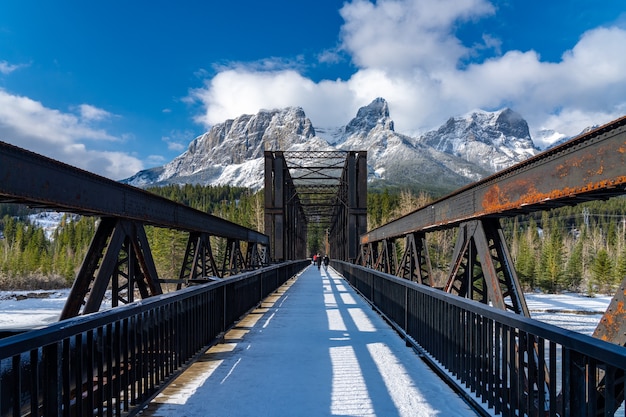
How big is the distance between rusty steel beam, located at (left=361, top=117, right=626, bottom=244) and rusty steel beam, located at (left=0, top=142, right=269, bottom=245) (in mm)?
5350

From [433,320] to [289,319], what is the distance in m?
4.54

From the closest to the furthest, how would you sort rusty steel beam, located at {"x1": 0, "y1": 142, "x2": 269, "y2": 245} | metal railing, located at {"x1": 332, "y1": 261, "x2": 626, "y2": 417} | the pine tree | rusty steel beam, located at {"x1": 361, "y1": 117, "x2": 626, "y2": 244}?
metal railing, located at {"x1": 332, "y1": 261, "x2": 626, "y2": 417} < rusty steel beam, located at {"x1": 361, "y1": 117, "x2": 626, "y2": 244} < rusty steel beam, located at {"x1": 0, "y1": 142, "x2": 269, "y2": 245} < the pine tree

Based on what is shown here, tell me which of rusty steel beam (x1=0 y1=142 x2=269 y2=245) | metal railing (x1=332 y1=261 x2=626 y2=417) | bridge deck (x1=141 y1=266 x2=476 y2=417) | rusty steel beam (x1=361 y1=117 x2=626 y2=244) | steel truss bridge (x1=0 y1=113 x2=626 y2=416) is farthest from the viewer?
rusty steel beam (x1=0 y1=142 x2=269 y2=245)

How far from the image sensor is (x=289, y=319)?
9.55m

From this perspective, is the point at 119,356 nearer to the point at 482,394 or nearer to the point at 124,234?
the point at 482,394

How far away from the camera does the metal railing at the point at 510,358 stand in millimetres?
2414

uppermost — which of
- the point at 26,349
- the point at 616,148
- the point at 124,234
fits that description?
the point at 616,148

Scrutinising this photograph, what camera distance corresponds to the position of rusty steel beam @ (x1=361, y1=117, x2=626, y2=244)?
3453 millimetres

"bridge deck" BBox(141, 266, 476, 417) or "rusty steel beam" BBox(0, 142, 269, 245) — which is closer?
"bridge deck" BBox(141, 266, 476, 417)

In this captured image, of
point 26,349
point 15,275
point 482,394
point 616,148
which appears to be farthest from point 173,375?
point 15,275

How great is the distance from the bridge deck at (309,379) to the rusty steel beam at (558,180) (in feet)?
7.34

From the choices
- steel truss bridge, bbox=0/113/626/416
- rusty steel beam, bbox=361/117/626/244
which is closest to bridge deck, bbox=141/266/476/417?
steel truss bridge, bbox=0/113/626/416

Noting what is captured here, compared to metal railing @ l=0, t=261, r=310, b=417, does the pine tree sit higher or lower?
lower

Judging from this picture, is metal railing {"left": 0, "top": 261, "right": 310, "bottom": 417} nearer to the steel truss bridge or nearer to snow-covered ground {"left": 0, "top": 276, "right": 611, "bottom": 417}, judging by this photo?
the steel truss bridge
